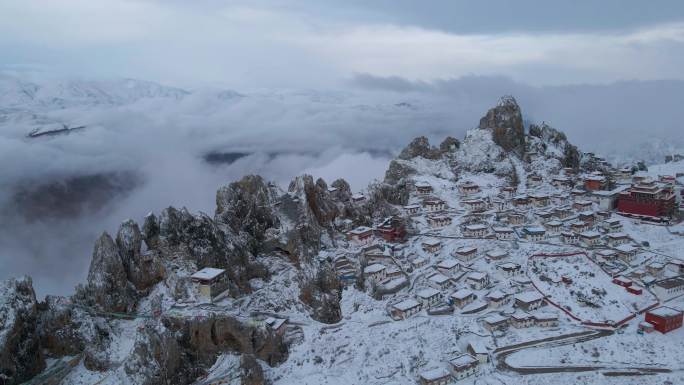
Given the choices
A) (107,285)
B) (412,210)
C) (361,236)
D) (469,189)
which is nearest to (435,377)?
(361,236)

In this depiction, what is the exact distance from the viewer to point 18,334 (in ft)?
172

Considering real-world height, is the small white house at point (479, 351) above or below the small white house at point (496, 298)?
below

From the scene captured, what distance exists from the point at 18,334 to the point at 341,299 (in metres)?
36.5

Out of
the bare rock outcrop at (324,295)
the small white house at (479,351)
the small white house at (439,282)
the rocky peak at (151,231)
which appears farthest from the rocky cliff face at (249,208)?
the small white house at (479,351)

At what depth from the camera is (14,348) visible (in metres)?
51.5

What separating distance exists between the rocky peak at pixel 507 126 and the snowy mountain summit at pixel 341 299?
25.1 m

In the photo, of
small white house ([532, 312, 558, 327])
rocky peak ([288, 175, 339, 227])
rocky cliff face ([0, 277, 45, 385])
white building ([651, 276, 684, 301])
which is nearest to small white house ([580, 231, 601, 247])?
white building ([651, 276, 684, 301])

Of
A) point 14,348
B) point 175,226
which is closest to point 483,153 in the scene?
point 175,226

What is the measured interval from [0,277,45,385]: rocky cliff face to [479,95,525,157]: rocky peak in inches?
3538

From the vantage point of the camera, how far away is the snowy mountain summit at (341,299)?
51.1 m

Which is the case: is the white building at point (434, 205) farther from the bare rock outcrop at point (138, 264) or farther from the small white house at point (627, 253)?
the bare rock outcrop at point (138, 264)

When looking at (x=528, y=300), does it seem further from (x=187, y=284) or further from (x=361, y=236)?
(x=187, y=284)

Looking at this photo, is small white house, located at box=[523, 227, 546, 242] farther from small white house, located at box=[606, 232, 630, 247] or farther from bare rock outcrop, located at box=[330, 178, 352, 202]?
bare rock outcrop, located at box=[330, 178, 352, 202]

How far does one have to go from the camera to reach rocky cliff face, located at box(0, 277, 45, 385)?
50156mm
